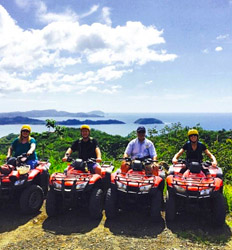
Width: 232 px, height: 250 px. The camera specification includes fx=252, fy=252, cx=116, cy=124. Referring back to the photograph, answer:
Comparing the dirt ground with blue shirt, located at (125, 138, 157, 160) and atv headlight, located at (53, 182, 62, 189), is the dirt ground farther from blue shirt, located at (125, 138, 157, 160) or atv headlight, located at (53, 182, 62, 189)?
blue shirt, located at (125, 138, 157, 160)

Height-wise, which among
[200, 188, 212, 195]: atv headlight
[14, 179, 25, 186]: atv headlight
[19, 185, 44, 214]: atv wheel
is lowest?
[19, 185, 44, 214]: atv wheel

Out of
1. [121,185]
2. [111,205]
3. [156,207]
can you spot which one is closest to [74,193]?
[111,205]

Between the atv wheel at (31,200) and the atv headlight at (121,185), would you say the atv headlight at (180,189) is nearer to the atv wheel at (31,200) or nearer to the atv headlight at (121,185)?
the atv headlight at (121,185)

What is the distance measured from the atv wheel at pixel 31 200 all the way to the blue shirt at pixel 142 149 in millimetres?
2534

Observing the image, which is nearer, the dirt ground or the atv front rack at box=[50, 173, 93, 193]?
the dirt ground

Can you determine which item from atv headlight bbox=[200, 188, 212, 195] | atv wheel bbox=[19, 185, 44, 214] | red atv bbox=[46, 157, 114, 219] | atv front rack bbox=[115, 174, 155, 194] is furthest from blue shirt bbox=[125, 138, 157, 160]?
atv wheel bbox=[19, 185, 44, 214]

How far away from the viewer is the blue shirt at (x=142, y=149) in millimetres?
6805

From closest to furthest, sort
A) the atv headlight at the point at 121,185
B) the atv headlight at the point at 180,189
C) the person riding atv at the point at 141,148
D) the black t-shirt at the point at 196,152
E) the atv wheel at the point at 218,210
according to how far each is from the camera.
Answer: the atv wheel at the point at 218,210, the atv headlight at the point at 180,189, the atv headlight at the point at 121,185, the black t-shirt at the point at 196,152, the person riding atv at the point at 141,148

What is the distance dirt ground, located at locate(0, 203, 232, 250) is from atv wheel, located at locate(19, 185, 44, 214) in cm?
18

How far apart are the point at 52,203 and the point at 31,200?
0.66m

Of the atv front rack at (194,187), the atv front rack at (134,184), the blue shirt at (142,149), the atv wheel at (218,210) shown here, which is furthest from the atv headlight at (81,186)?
the atv wheel at (218,210)

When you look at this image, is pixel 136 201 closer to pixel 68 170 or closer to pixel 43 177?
pixel 68 170

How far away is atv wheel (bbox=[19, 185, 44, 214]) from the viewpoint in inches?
224

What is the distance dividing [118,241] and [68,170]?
2292mm
